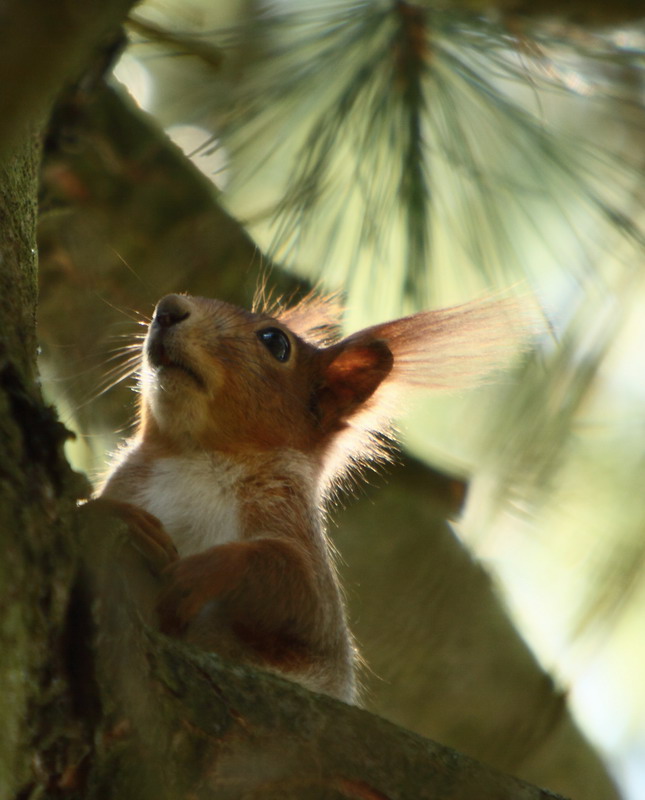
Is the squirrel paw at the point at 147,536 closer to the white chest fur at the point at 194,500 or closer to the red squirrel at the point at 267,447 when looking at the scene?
the red squirrel at the point at 267,447

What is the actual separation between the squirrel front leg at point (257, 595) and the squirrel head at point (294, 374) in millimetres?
527

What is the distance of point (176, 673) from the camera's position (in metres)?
1.52

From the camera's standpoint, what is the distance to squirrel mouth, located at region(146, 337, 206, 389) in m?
3.01

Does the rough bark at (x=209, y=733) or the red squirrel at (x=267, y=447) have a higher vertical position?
the rough bark at (x=209, y=733)

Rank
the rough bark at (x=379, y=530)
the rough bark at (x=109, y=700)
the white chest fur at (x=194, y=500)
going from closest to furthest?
A: the rough bark at (x=109, y=700) → the white chest fur at (x=194, y=500) → the rough bark at (x=379, y=530)

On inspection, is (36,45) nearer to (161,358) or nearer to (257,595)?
(257,595)

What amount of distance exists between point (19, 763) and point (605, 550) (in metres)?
1.97

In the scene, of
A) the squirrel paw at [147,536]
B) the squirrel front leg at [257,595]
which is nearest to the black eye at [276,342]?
the squirrel front leg at [257,595]

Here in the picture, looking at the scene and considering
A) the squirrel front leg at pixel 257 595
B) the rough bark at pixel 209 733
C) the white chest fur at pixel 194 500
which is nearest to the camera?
the rough bark at pixel 209 733

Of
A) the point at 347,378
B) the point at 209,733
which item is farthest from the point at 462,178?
the point at 209,733

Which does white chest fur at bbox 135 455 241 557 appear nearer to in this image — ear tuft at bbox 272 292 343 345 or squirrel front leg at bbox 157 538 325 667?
squirrel front leg at bbox 157 538 325 667

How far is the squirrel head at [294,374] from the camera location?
119 inches

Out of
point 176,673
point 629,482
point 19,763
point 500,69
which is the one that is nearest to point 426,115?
A: point 500,69

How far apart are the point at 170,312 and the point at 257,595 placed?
965 mm
